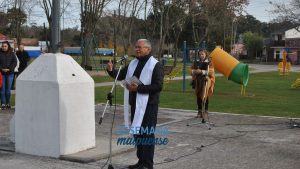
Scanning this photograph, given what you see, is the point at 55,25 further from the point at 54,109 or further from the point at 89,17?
the point at 89,17

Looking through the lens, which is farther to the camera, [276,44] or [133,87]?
[276,44]

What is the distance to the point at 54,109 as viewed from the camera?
25.6 feet

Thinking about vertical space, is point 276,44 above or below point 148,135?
above

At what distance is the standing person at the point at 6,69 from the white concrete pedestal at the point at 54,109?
Answer: 6123 mm

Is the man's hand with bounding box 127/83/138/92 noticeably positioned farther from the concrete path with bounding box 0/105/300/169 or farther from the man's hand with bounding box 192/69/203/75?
the man's hand with bounding box 192/69/203/75

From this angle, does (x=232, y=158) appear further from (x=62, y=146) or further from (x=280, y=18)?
(x=280, y=18)

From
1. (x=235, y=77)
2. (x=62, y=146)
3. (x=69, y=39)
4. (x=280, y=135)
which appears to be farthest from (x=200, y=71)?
(x=69, y=39)

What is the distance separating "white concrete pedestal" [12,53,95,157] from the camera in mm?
7828

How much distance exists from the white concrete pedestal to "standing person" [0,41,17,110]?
20.1ft

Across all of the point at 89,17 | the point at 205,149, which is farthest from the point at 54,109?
the point at 89,17

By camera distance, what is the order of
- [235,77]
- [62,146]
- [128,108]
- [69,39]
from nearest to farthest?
[128,108] → [62,146] → [235,77] → [69,39]

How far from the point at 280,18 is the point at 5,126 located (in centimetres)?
4259

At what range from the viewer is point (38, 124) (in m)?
8.00

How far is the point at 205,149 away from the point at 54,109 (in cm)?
269
